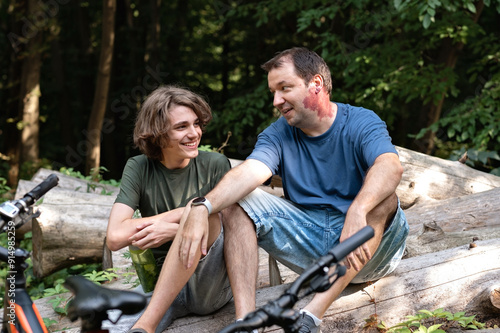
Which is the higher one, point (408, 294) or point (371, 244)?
point (371, 244)

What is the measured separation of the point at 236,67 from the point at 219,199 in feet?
39.6

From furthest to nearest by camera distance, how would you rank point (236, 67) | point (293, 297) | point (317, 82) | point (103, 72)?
point (236, 67), point (103, 72), point (317, 82), point (293, 297)

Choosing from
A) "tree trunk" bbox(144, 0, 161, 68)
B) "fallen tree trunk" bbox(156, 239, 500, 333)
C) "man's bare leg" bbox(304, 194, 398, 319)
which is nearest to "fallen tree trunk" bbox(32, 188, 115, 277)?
"fallen tree trunk" bbox(156, 239, 500, 333)

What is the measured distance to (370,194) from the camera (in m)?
2.49

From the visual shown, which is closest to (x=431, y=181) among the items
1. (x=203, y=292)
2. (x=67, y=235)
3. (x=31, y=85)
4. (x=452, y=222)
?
(x=452, y=222)

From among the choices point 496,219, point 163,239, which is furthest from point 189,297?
point 496,219

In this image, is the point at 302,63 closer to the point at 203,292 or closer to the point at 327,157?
the point at 327,157

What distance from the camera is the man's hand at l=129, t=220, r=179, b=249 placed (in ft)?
8.83

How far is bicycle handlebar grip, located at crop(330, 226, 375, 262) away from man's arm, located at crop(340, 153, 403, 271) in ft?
3.09

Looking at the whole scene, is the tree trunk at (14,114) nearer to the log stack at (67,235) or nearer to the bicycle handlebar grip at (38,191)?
the log stack at (67,235)

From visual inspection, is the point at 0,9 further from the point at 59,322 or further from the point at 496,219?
the point at 496,219

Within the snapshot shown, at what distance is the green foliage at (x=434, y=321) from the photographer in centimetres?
266

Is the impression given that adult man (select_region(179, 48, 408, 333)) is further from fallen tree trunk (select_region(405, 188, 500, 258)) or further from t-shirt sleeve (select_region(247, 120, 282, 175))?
fallen tree trunk (select_region(405, 188, 500, 258))

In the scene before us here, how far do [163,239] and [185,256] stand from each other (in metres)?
0.32
